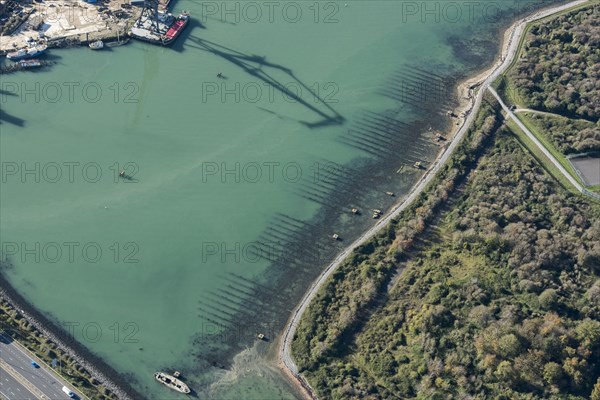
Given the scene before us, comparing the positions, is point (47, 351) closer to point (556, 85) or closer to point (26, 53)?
point (26, 53)

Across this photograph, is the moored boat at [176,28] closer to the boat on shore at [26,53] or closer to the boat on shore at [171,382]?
the boat on shore at [26,53]

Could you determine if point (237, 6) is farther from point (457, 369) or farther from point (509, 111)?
point (457, 369)

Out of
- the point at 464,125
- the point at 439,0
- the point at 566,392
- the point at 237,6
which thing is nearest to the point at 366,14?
the point at 439,0

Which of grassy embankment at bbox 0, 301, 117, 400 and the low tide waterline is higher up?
the low tide waterline

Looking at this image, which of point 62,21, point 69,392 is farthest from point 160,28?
point 69,392

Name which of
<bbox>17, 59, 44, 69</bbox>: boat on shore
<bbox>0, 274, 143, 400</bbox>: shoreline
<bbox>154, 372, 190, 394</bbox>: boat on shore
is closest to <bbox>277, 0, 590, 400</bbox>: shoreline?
<bbox>154, 372, 190, 394</bbox>: boat on shore

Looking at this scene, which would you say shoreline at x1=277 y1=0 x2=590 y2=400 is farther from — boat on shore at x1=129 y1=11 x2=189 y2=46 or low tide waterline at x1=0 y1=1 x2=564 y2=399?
boat on shore at x1=129 y1=11 x2=189 y2=46
